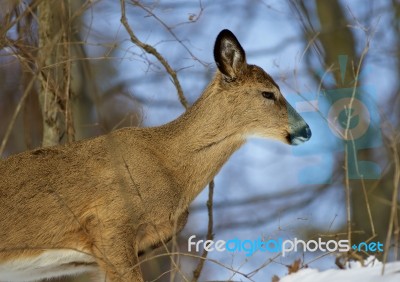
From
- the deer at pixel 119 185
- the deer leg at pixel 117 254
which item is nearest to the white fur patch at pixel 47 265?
the deer at pixel 119 185

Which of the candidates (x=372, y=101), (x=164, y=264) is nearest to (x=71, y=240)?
(x=372, y=101)

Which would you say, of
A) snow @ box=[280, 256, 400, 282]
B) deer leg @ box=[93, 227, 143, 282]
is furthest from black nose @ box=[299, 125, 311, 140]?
snow @ box=[280, 256, 400, 282]

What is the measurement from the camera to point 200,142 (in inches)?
286

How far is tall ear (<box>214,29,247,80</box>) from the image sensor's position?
732 cm

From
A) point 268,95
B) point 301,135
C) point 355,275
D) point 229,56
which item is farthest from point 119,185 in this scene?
point 355,275

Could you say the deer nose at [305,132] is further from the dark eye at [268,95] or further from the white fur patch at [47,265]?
the white fur patch at [47,265]

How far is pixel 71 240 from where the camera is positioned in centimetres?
667

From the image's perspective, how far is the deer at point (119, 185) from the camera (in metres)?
6.64

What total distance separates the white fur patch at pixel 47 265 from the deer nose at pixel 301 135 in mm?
2055

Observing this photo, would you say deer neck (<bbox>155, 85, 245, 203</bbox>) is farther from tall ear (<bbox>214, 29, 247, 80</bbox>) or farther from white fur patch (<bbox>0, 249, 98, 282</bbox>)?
A: white fur patch (<bbox>0, 249, 98, 282</bbox>)

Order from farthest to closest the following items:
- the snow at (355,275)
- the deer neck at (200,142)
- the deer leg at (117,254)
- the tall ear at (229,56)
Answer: the tall ear at (229,56)
the deer neck at (200,142)
the deer leg at (117,254)
the snow at (355,275)

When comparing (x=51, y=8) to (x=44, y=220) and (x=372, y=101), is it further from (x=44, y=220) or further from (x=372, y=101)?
(x=372, y=101)

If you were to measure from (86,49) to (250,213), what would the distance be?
17.9 ft

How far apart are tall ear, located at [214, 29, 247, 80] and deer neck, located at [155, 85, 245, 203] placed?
228 mm
